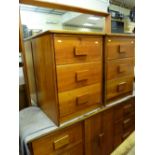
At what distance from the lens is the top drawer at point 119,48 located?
104 centimetres

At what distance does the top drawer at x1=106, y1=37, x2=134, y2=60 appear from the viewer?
3.40 ft

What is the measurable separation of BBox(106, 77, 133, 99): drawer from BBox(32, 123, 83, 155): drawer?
0.34 meters

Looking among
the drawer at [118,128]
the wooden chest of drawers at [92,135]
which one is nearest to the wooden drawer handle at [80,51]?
the wooden chest of drawers at [92,135]

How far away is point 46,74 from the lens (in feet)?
2.90

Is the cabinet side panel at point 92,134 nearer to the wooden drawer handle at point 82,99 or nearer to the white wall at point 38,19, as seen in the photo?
the wooden drawer handle at point 82,99

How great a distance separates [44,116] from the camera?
3.29ft

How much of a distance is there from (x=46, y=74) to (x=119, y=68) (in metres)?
0.57

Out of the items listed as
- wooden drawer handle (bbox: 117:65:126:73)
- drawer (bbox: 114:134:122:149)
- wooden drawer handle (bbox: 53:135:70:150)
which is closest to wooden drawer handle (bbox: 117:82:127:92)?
wooden drawer handle (bbox: 117:65:126:73)

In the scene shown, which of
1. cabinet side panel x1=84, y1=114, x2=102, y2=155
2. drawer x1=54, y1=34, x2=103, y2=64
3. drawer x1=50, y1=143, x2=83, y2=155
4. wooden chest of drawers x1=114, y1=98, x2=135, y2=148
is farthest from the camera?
wooden chest of drawers x1=114, y1=98, x2=135, y2=148

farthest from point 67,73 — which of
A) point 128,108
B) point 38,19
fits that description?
point 38,19

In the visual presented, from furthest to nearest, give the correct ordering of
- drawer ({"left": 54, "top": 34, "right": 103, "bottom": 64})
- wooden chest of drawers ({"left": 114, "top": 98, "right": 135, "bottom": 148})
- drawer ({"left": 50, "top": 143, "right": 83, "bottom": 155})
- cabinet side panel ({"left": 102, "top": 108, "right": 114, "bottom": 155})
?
1. wooden chest of drawers ({"left": 114, "top": 98, "right": 135, "bottom": 148})
2. cabinet side panel ({"left": 102, "top": 108, "right": 114, "bottom": 155})
3. drawer ({"left": 50, "top": 143, "right": 83, "bottom": 155})
4. drawer ({"left": 54, "top": 34, "right": 103, "bottom": 64})

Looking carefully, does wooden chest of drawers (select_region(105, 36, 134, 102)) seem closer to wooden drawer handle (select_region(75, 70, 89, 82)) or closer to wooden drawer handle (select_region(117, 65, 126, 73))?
wooden drawer handle (select_region(117, 65, 126, 73))
